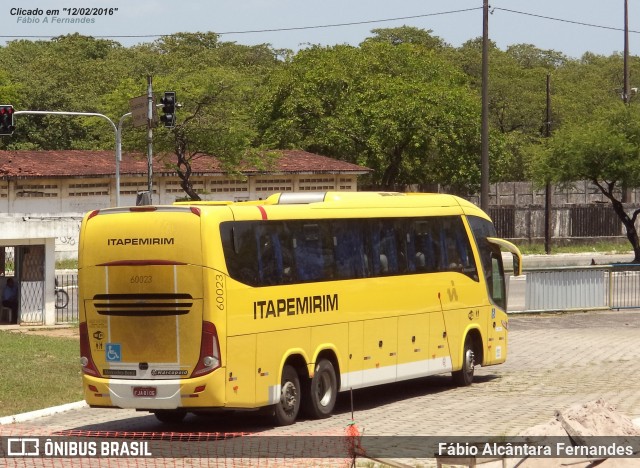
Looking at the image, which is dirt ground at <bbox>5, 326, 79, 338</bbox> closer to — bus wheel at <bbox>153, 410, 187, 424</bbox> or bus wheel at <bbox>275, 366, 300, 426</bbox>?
bus wheel at <bbox>153, 410, 187, 424</bbox>

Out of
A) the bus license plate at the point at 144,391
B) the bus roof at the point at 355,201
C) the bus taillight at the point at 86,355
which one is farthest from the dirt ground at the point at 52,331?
the bus license plate at the point at 144,391

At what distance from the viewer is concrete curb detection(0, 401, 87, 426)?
1745cm

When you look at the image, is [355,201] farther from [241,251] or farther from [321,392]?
[241,251]

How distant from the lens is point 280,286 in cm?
1736

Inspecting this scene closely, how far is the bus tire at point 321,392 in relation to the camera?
1773cm

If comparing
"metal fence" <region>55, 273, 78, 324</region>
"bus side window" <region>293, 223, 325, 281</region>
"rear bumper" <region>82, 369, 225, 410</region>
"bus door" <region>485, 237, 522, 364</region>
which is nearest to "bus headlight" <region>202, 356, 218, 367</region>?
"rear bumper" <region>82, 369, 225, 410</region>

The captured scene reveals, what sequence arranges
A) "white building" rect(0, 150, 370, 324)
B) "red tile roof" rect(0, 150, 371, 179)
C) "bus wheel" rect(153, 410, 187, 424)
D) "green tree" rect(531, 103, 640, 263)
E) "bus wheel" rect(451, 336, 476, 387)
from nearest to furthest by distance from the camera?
"bus wheel" rect(153, 410, 187, 424) < "bus wheel" rect(451, 336, 476, 387) < "green tree" rect(531, 103, 640, 263) < "white building" rect(0, 150, 370, 324) < "red tile roof" rect(0, 150, 371, 179)

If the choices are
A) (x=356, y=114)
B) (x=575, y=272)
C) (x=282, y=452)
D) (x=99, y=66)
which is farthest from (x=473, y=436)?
(x=99, y=66)

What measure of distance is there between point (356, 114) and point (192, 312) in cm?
5593

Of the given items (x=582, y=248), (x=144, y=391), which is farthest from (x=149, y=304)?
(x=582, y=248)

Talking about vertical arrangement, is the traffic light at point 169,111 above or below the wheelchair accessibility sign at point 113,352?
above

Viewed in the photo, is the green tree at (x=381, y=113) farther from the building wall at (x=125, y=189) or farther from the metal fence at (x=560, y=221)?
the metal fence at (x=560, y=221)

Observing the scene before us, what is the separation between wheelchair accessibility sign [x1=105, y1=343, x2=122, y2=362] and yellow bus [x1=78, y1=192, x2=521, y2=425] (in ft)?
0.06

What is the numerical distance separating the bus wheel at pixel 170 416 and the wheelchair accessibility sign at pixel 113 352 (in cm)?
160
